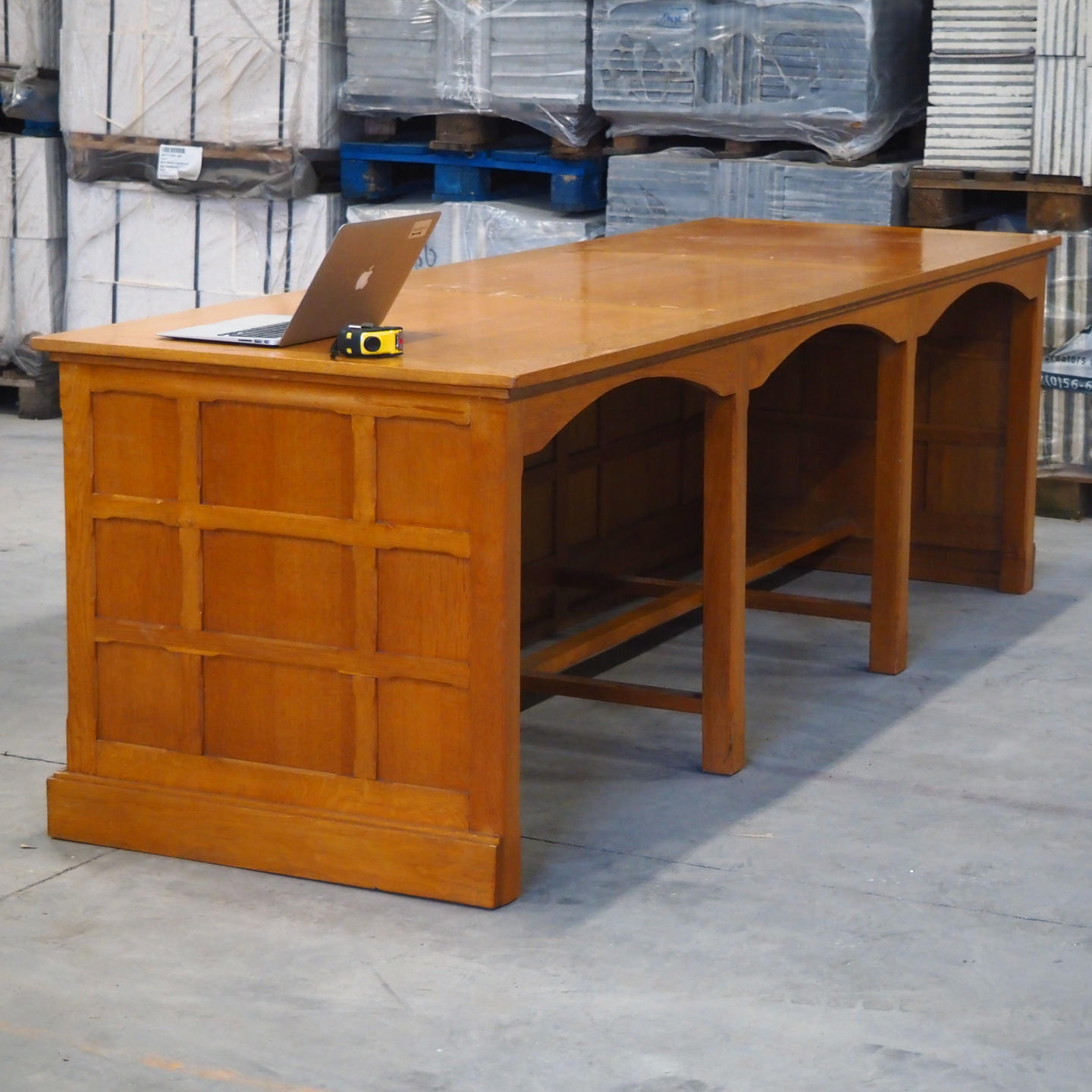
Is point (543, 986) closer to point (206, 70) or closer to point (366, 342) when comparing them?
point (366, 342)

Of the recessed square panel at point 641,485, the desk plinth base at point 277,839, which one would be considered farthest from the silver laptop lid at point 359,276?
the recessed square panel at point 641,485

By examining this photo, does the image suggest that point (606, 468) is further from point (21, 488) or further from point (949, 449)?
point (21, 488)

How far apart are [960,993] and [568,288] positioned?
7.70 ft

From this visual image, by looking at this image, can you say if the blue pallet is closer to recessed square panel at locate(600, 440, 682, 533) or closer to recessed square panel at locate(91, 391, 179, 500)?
recessed square panel at locate(600, 440, 682, 533)

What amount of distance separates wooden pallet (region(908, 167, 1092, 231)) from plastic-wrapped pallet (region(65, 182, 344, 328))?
271cm

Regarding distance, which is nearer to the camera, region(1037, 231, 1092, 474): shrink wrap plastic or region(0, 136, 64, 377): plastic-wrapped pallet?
region(1037, 231, 1092, 474): shrink wrap plastic

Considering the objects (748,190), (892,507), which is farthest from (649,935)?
(748,190)

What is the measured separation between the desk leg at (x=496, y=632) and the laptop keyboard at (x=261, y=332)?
641 mm

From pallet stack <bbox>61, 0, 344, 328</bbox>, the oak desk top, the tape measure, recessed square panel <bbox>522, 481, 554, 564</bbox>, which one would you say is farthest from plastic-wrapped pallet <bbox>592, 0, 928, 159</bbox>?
the tape measure

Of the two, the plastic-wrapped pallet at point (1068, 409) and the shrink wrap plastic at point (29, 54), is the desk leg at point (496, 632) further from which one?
the shrink wrap plastic at point (29, 54)

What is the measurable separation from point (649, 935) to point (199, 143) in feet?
19.8

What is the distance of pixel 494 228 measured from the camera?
8.62 m

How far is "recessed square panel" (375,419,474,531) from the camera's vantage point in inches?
157

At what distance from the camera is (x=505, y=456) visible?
3.94m
